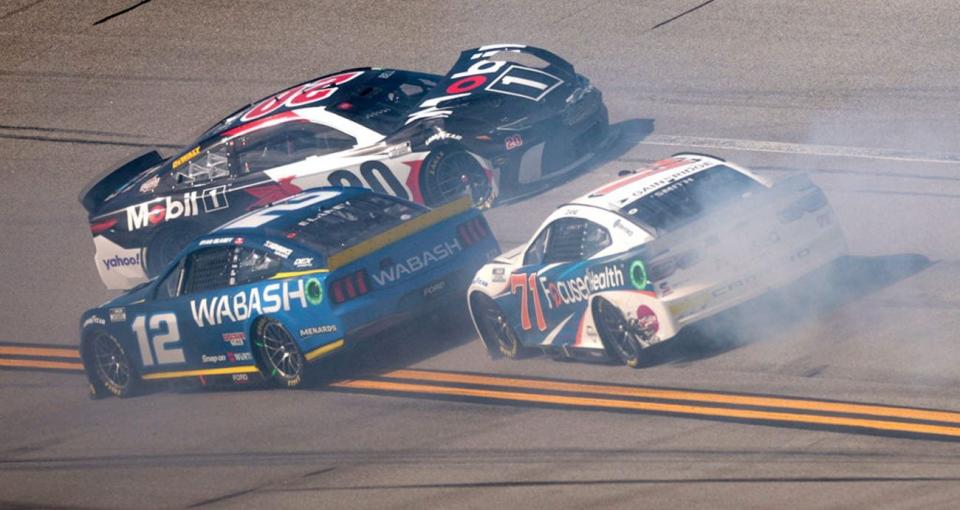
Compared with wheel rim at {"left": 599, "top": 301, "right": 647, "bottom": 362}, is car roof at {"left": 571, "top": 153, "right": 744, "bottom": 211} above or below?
above

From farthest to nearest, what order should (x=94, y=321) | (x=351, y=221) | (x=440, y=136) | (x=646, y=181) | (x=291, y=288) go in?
(x=440, y=136)
(x=94, y=321)
(x=351, y=221)
(x=291, y=288)
(x=646, y=181)

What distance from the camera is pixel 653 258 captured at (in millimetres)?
11500

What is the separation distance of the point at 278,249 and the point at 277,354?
90 centimetres

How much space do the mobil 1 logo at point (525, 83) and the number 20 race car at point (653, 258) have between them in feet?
14.8

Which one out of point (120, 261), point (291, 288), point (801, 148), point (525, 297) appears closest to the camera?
point (525, 297)

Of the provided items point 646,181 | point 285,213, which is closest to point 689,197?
point 646,181

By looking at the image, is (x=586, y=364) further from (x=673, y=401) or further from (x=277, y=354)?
(x=277, y=354)

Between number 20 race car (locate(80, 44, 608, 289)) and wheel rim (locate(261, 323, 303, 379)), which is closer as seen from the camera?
wheel rim (locate(261, 323, 303, 379))

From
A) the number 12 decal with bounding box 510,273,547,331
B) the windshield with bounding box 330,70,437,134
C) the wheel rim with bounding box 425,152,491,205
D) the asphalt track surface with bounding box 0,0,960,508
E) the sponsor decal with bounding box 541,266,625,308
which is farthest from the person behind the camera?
the windshield with bounding box 330,70,437,134

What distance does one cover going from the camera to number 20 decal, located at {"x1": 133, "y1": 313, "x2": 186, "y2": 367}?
13.8 metres

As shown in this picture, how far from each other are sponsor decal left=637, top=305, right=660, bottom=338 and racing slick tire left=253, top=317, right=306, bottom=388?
300 cm

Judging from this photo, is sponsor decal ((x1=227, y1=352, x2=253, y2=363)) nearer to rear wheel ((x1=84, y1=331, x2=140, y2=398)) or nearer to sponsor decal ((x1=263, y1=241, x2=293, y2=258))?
sponsor decal ((x1=263, y1=241, x2=293, y2=258))

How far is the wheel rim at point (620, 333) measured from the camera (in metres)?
11.8

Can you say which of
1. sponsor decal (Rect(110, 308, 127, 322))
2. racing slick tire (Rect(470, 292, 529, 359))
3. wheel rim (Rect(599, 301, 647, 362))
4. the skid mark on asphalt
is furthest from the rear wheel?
wheel rim (Rect(599, 301, 647, 362))
